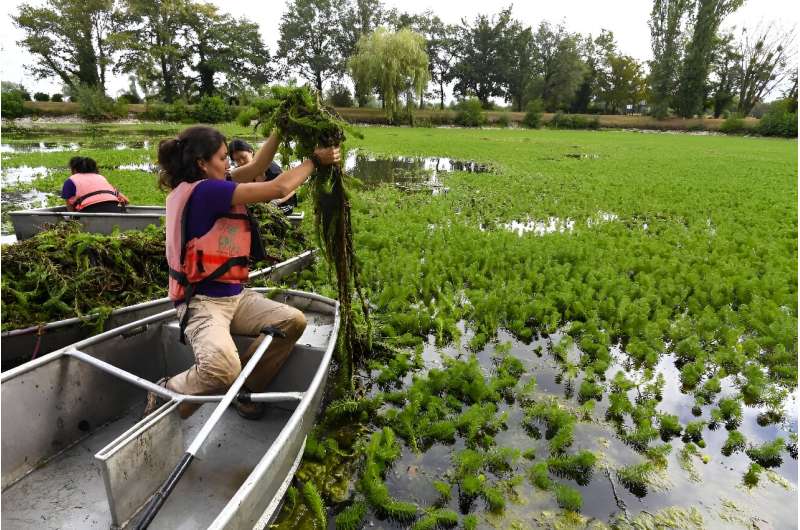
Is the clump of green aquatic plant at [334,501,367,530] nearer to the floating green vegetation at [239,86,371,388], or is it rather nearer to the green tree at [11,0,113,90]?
the floating green vegetation at [239,86,371,388]

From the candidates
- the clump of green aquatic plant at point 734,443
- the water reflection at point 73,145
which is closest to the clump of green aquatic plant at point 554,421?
the clump of green aquatic plant at point 734,443

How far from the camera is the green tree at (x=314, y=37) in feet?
196

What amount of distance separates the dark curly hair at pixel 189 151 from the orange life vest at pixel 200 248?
0.36 ft

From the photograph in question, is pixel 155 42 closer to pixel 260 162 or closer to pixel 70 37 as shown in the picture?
pixel 70 37

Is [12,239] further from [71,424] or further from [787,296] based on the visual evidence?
[787,296]

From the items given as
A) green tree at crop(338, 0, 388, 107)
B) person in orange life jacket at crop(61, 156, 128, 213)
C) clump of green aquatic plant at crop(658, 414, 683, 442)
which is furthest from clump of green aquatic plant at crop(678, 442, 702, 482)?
green tree at crop(338, 0, 388, 107)

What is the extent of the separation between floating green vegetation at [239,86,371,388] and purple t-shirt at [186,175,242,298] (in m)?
0.55

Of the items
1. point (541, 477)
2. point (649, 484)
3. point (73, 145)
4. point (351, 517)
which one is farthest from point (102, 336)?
point (73, 145)

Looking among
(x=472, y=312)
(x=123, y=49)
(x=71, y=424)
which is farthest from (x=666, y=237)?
(x=123, y=49)

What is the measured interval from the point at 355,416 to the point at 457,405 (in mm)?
840

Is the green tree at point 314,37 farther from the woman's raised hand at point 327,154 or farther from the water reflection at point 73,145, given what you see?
the woman's raised hand at point 327,154

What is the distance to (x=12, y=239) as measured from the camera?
763cm

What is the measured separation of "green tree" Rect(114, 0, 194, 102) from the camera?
1832 inches

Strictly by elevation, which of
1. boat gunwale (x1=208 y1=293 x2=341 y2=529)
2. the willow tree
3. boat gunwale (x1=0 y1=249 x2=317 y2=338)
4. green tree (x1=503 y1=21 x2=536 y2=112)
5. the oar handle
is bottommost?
the oar handle
